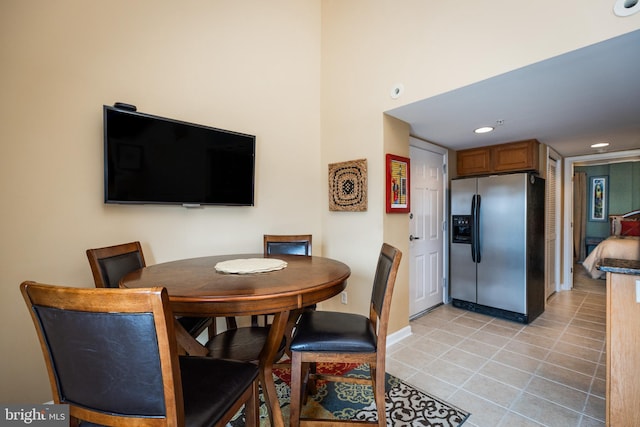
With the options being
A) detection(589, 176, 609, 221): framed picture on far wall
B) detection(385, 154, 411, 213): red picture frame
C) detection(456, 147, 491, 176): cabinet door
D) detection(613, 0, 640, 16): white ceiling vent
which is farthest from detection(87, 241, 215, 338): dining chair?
detection(589, 176, 609, 221): framed picture on far wall

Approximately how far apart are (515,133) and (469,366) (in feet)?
8.05

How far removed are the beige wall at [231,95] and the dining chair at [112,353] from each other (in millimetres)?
1176

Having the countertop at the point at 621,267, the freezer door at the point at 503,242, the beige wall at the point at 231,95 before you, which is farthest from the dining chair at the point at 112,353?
the freezer door at the point at 503,242

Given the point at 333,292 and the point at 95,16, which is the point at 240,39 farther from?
the point at 333,292

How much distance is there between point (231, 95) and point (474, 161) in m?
3.15

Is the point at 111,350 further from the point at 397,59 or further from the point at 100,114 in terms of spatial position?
the point at 397,59

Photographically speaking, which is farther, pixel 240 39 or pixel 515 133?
pixel 515 133

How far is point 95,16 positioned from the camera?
71.3 inches

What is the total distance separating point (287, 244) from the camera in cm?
252

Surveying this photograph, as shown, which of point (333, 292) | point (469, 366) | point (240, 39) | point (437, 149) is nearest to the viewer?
point (333, 292)

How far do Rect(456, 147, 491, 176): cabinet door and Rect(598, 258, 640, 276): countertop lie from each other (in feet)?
7.91

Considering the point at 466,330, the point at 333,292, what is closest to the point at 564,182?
the point at 466,330

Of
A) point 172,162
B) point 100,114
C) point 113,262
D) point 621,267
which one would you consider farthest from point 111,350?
point 621,267

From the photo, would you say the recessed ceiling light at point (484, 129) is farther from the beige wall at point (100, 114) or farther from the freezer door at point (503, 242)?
the beige wall at point (100, 114)
